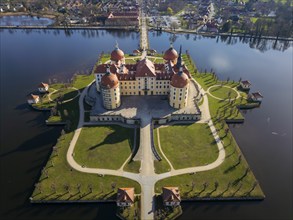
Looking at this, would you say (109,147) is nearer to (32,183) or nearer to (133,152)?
(133,152)

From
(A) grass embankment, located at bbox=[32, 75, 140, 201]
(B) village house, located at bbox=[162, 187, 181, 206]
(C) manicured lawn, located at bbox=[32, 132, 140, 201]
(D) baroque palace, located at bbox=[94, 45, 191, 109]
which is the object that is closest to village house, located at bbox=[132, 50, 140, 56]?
(D) baroque palace, located at bbox=[94, 45, 191, 109]

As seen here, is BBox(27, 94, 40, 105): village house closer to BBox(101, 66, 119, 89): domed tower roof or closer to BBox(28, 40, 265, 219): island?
BBox(28, 40, 265, 219): island

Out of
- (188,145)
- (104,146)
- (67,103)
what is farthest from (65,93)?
(188,145)

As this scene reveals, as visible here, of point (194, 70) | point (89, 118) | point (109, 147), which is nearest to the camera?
point (109, 147)

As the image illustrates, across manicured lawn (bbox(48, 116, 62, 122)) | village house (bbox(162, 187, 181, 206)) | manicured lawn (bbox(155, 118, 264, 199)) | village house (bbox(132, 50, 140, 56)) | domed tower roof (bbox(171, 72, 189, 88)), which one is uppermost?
domed tower roof (bbox(171, 72, 189, 88))

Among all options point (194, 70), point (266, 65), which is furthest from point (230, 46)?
point (194, 70)
